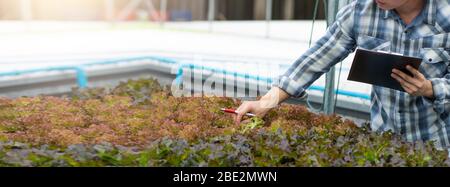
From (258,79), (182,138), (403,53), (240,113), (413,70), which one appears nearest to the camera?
(413,70)

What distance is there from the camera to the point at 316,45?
272cm

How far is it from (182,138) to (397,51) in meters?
1.08

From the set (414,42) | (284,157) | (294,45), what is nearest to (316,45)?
(414,42)

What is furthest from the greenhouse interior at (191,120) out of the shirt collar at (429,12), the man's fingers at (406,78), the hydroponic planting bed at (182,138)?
the shirt collar at (429,12)

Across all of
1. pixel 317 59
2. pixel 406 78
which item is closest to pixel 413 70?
pixel 406 78

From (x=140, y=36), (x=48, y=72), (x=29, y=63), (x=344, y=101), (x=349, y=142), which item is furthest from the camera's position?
(x=140, y=36)

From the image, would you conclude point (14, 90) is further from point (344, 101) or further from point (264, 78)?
point (344, 101)

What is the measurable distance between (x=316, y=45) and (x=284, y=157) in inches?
37.5

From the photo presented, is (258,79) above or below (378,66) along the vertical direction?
below

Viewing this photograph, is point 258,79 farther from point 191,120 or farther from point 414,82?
point 414,82

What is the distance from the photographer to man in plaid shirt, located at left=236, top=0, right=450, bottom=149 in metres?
2.36

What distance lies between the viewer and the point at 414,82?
7.14ft

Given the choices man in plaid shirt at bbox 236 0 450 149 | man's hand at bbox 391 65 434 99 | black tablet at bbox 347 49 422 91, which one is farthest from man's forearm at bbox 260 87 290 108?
man's hand at bbox 391 65 434 99
